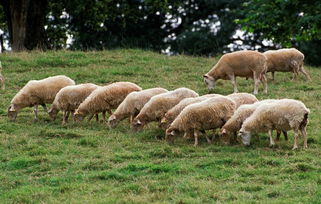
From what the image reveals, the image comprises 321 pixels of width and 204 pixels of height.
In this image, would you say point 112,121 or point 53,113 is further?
point 53,113

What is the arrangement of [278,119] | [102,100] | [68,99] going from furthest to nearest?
[68,99] < [102,100] < [278,119]

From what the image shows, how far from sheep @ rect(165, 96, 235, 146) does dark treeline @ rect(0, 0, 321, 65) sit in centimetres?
847

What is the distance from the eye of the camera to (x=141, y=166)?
1052cm

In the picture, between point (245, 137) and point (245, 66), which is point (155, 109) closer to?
point (245, 137)

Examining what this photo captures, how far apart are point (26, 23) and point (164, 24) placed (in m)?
15.7

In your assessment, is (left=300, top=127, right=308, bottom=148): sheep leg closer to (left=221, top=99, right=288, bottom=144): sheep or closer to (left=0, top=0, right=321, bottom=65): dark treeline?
(left=221, top=99, right=288, bottom=144): sheep

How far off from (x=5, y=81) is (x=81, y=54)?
4.10m

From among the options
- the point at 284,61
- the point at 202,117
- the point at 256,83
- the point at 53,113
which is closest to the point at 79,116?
the point at 53,113

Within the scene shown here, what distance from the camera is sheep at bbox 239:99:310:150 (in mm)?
11141

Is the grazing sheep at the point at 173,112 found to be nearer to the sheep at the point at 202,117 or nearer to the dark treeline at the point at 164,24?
the sheep at the point at 202,117

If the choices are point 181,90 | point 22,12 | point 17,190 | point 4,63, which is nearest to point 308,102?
point 181,90

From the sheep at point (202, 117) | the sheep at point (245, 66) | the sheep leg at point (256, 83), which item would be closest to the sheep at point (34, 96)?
the sheep at point (202, 117)

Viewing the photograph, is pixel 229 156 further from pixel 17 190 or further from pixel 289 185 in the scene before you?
pixel 17 190

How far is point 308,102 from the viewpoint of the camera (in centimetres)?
1580
